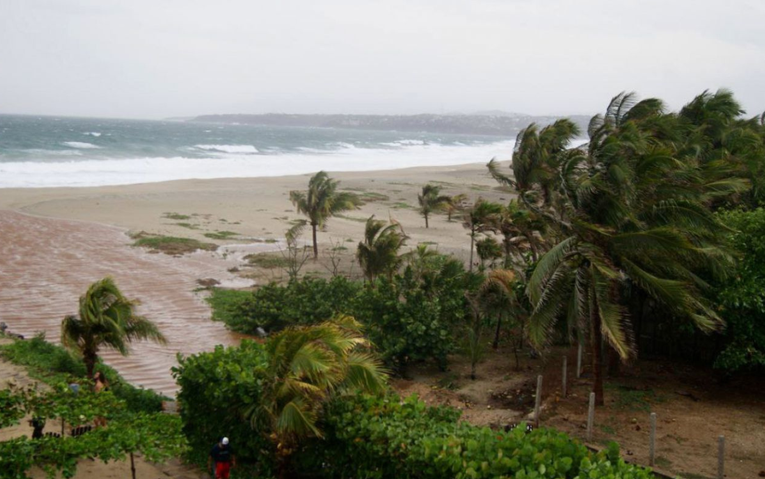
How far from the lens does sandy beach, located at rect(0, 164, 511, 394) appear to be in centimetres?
1741

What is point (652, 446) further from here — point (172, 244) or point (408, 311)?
point (172, 244)

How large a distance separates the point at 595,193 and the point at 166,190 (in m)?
34.9

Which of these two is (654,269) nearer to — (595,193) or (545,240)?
(595,193)

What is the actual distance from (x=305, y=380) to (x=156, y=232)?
22213 mm

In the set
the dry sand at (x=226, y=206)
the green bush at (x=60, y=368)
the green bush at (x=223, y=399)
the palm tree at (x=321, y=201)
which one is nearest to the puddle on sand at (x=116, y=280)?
the green bush at (x=60, y=368)

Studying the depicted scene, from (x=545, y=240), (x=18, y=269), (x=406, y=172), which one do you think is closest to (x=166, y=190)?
(x=18, y=269)

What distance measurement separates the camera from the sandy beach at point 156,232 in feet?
57.1

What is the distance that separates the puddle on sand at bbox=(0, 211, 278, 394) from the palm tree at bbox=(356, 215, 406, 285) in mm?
3598

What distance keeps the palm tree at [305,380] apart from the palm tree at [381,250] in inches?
319

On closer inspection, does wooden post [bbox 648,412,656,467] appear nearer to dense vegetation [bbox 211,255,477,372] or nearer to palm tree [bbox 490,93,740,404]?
palm tree [bbox 490,93,740,404]

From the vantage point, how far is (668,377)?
529 inches

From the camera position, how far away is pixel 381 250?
56.0ft

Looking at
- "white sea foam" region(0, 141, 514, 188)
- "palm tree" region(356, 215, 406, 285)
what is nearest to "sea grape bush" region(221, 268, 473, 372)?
"palm tree" region(356, 215, 406, 285)

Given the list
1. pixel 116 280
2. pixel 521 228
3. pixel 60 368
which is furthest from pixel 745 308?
pixel 116 280
